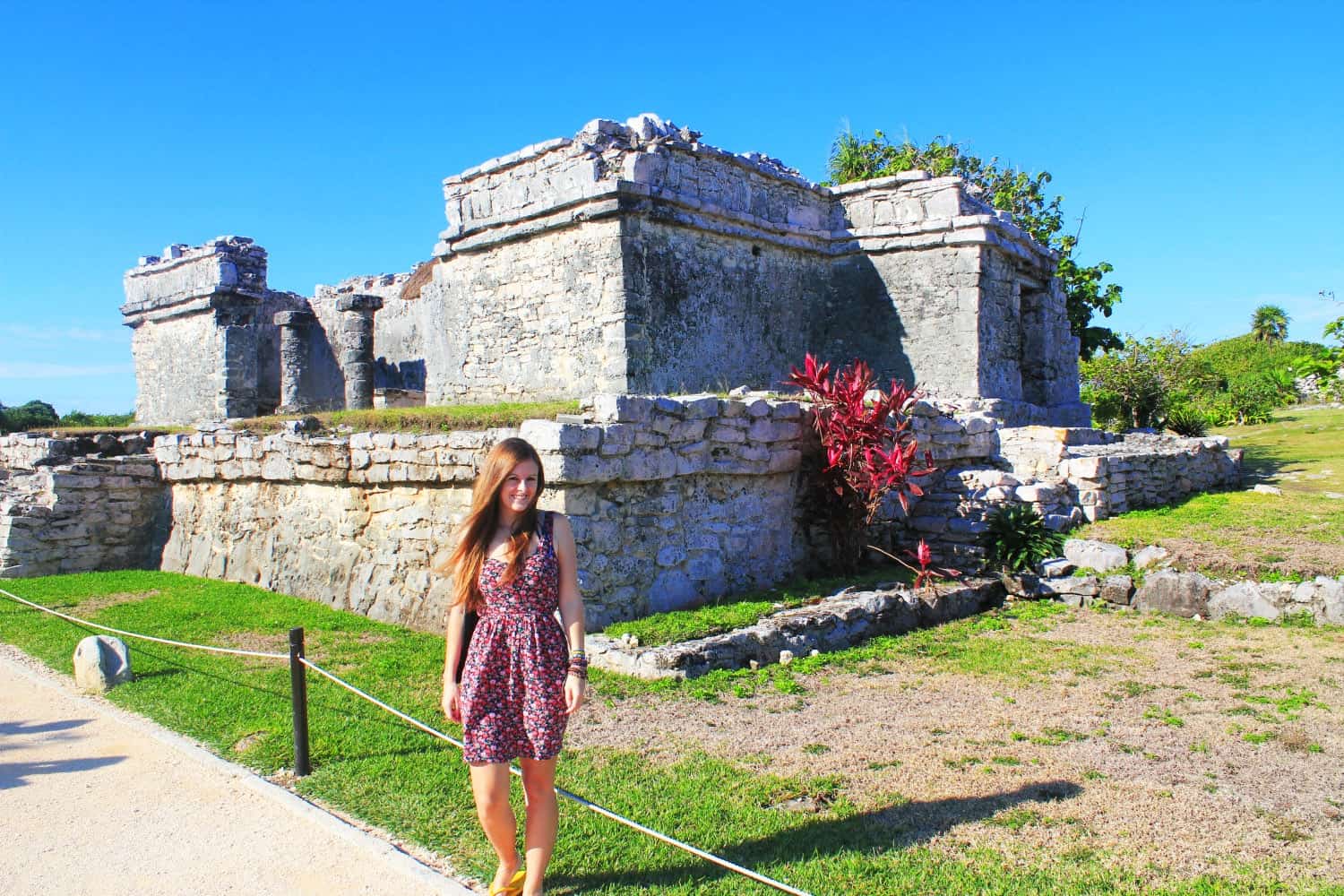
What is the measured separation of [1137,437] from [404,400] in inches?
483

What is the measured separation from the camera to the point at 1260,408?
22703 millimetres

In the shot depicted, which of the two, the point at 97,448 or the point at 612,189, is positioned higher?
the point at 612,189

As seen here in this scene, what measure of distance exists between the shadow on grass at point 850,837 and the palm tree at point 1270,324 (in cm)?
4535

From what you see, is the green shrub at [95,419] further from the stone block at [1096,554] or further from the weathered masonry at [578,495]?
the stone block at [1096,554]

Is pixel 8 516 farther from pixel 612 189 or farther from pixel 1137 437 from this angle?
pixel 1137 437

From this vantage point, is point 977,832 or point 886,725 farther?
point 886,725

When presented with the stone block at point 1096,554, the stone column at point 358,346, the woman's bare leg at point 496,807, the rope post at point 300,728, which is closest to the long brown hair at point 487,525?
the woman's bare leg at point 496,807

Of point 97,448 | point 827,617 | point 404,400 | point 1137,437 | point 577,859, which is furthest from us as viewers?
point 404,400

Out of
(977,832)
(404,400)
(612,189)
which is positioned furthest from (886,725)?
(404,400)

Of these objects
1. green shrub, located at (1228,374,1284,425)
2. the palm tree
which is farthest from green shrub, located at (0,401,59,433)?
the palm tree

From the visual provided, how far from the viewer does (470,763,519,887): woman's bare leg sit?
3.20 meters

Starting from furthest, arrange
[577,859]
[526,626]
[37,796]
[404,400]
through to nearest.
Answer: [404,400] < [37,796] < [577,859] < [526,626]

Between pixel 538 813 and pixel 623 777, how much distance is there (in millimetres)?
1146

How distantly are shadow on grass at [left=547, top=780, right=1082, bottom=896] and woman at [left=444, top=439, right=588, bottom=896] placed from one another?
0.37 metres
